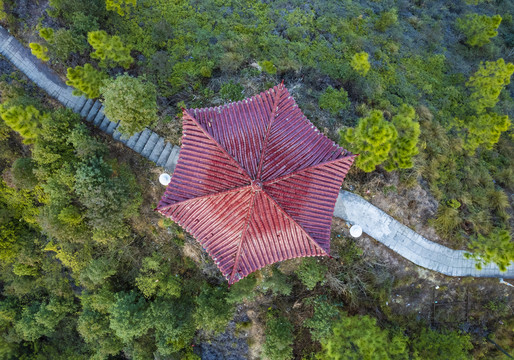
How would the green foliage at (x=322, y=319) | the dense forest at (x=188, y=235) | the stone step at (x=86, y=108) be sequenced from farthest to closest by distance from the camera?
the stone step at (x=86, y=108)
the green foliage at (x=322, y=319)
the dense forest at (x=188, y=235)

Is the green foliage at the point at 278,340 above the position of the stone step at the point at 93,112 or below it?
below

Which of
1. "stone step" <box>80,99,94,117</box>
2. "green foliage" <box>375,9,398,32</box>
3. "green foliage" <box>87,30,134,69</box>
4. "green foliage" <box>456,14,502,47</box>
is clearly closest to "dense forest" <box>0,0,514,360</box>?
"green foliage" <box>87,30,134,69</box>

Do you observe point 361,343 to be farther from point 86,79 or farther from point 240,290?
point 86,79

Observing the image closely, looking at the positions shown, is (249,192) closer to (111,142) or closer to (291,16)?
(111,142)

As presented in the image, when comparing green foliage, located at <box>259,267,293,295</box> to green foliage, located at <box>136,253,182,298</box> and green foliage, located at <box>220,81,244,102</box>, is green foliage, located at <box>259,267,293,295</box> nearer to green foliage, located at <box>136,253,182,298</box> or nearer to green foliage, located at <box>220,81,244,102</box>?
green foliage, located at <box>136,253,182,298</box>

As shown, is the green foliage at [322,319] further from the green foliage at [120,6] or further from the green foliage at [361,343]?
the green foliage at [120,6]

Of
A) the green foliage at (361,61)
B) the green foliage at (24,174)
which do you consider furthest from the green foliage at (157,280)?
the green foliage at (361,61)

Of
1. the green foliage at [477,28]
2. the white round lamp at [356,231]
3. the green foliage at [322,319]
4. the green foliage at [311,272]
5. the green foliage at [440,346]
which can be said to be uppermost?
the green foliage at [477,28]

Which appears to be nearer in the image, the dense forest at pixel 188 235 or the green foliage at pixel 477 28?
the dense forest at pixel 188 235

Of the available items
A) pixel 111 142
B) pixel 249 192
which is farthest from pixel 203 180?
pixel 111 142
